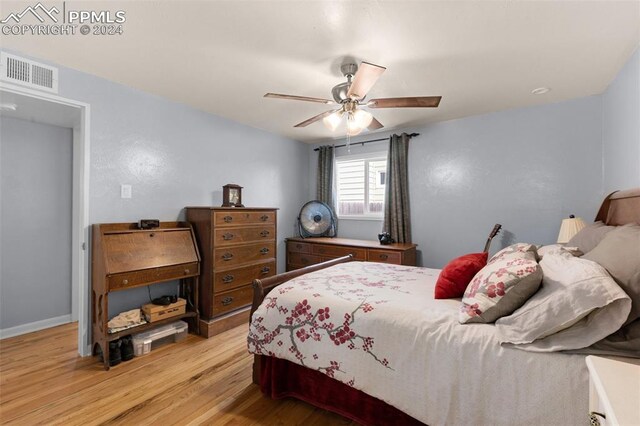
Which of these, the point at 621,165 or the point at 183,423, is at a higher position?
the point at 621,165

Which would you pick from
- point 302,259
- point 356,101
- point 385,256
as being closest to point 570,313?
point 356,101

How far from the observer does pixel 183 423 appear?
5.35ft

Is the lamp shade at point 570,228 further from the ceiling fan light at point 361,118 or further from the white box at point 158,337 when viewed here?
the white box at point 158,337

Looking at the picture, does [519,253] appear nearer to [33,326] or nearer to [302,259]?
[302,259]

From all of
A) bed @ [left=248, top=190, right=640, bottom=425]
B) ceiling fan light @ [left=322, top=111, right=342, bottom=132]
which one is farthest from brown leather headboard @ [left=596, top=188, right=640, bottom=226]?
ceiling fan light @ [left=322, top=111, right=342, bottom=132]

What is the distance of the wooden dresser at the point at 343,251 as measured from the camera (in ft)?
11.2

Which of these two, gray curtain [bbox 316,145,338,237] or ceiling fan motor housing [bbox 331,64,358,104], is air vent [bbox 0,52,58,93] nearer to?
ceiling fan motor housing [bbox 331,64,358,104]

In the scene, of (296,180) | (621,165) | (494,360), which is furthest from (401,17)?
(296,180)

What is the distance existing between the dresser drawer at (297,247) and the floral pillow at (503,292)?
2838mm

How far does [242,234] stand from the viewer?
10.3ft

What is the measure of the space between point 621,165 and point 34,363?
487 cm

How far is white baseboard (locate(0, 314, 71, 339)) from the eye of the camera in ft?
8.78

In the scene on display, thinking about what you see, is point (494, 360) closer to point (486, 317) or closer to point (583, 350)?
point (486, 317)

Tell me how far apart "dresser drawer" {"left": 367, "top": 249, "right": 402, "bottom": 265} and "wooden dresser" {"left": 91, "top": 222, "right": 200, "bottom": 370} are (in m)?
1.99
